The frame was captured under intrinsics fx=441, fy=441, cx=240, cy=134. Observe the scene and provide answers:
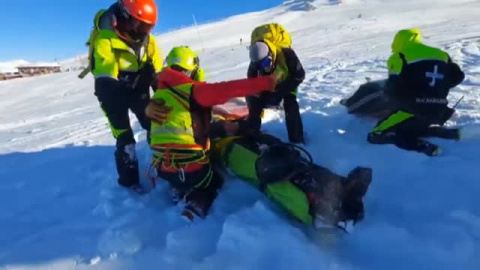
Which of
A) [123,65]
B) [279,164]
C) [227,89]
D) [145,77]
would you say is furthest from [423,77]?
[123,65]

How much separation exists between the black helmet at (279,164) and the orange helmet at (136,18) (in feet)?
5.22

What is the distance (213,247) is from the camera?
298 cm

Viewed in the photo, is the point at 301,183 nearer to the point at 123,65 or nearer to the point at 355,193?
the point at 355,193

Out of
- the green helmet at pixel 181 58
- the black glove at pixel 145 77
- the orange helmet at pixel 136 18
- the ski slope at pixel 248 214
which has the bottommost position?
the ski slope at pixel 248 214

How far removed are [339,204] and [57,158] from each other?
4.08m

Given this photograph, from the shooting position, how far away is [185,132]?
3564 millimetres

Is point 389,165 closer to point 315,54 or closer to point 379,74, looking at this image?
point 379,74

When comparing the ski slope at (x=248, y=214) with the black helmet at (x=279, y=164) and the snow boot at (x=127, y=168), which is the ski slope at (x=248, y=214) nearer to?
the snow boot at (x=127, y=168)

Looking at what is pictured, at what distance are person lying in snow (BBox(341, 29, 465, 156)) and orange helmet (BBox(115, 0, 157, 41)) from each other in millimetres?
2373

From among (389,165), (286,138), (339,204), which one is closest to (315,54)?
(286,138)

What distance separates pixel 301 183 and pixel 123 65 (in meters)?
2.07

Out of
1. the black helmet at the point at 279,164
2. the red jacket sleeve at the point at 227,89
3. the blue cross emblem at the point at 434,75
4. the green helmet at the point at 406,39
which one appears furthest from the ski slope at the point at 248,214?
the green helmet at the point at 406,39

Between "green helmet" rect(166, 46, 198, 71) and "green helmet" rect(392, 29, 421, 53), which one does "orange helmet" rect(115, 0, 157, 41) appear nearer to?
"green helmet" rect(166, 46, 198, 71)

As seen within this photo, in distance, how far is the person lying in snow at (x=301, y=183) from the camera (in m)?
2.86
